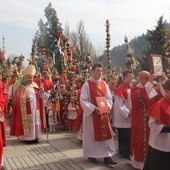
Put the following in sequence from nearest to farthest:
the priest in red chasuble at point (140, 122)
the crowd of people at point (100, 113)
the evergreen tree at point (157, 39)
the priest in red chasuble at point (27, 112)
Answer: the crowd of people at point (100, 113), the priest in red chasuble at point (140, 122), the priest in red chasuble at point (27, 112), the evergreen tree at point (157, 39)

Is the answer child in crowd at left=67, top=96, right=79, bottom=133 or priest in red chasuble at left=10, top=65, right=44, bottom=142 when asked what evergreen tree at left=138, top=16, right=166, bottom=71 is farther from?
priest in red chasuble at left=10, top=65, right=44, bottom=142

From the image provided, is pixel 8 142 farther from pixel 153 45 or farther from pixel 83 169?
pixel 153 45

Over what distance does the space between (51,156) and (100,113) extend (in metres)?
1.72

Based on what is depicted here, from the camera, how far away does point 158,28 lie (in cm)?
2231

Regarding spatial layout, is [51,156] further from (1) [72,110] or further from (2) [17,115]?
(1) [72,110]

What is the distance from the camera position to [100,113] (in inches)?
231

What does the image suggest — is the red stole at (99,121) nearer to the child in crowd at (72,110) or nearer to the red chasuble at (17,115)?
the red chasuble at (17,115)

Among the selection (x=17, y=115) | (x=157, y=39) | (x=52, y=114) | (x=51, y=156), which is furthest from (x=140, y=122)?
(x=157, y=39)

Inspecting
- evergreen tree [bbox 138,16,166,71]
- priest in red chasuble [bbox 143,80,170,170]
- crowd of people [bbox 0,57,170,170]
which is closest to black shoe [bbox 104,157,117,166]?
crowd of people [bbox 0,57,170,170]

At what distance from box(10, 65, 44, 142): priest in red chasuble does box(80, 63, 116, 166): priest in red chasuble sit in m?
2.60

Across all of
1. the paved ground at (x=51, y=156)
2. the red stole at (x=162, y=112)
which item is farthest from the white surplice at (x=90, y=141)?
the red stole at (x=162, y=112)

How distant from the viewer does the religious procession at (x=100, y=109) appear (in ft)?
13.1

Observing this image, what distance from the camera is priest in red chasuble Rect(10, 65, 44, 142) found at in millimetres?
8148

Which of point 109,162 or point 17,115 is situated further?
point 17,115
